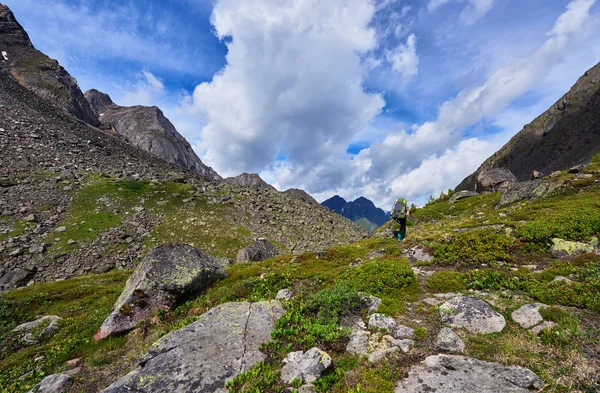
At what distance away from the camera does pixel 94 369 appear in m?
9.16

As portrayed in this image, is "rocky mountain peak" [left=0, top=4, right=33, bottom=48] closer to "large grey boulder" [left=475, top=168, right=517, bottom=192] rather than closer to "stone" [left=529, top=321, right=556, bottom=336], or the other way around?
"stone" [left=529, top=321, right=556, bottom=336]

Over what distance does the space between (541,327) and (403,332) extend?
3996 mm

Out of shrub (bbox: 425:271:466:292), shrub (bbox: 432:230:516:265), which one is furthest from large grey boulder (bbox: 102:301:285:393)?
shrub (bbox: 432:230:516:265)

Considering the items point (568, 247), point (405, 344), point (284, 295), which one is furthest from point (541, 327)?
point (284, 295)

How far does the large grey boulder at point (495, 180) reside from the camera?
51.4 metres

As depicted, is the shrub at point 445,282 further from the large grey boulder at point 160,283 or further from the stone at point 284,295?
the large grey boulder at point 160,283

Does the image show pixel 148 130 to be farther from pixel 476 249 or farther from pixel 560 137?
pixel 560 137

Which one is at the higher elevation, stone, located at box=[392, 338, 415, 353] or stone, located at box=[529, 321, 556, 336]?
stone, located at box=[392, 338, 415, 353]

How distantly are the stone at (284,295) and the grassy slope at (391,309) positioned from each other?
67cm

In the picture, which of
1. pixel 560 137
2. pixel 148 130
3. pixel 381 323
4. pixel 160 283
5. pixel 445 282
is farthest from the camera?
pixel 148 130

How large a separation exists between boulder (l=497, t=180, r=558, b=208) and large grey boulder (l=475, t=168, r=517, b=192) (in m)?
22.0

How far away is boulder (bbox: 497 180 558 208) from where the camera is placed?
28.1 metres

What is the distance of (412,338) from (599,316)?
5.69 metres

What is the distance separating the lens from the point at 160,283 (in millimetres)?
13367
